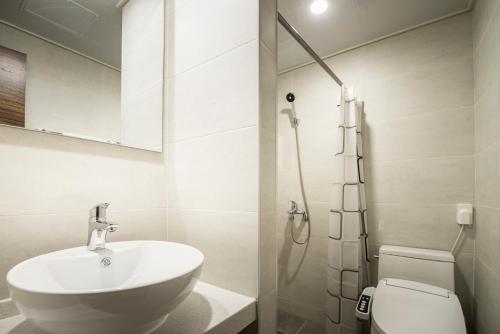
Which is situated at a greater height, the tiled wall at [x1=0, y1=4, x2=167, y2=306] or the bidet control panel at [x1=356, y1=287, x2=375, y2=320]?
the tiled wall at [x1=0, y1=4, x2=167, y2=306]

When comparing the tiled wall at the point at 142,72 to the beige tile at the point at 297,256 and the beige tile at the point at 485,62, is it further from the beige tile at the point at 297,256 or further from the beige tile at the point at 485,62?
the beige tile at the point at 485,62

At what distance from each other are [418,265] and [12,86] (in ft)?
6.77

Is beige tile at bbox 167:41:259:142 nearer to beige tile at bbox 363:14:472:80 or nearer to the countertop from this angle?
the countertop

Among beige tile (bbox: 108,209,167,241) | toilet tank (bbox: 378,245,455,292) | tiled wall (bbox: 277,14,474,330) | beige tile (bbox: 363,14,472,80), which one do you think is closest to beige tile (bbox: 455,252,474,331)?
tiled wall (bbox: 277,14,474,330)

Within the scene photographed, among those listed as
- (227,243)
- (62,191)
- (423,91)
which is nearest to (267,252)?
(227,243)

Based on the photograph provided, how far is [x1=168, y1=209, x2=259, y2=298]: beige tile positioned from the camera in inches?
30.8

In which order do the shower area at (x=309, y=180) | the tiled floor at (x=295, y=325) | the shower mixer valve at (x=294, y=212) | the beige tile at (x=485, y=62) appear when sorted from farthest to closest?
the shower mixer valve at (x=294, y=212) < the tiled floor at (x=295, y=325) < the shower area at (x=309, y=180) < the beige tile at (x=485, y=62)

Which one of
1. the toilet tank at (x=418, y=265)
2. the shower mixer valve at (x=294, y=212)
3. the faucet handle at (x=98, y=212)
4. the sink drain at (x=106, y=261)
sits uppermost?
the faucet handle at (x=98, y=212)

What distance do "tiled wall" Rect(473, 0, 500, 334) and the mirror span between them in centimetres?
154

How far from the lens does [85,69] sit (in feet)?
2.87

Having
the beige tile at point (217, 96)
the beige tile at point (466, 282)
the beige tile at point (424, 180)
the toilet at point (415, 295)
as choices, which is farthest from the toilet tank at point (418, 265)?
the beige tile at point (217, 96)

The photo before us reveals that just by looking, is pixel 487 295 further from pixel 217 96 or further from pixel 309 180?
pixel 217 96

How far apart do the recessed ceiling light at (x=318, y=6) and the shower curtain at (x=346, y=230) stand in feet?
1.74

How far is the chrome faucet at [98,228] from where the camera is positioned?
28.2 inches
